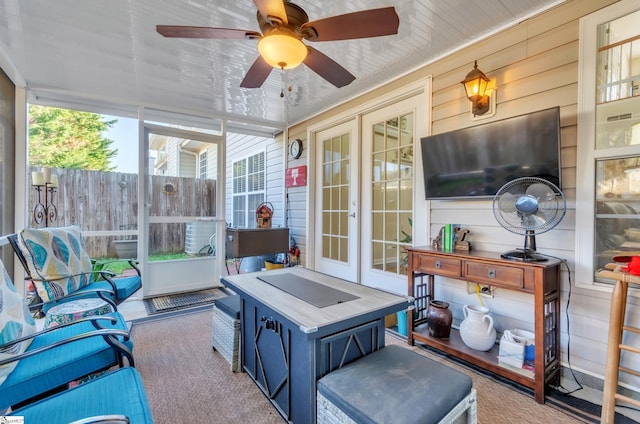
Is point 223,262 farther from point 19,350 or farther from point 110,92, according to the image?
point 19,350

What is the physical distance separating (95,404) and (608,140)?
3048 millimetres

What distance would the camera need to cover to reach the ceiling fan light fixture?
1.56 meters

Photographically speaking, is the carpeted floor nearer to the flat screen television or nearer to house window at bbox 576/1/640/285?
house window at bbox 576/1/640/285

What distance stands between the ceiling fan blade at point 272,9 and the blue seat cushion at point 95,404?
70.8 inches

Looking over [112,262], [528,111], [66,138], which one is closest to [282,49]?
[528,111]

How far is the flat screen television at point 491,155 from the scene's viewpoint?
1957mm

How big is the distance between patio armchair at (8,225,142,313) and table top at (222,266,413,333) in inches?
47.2

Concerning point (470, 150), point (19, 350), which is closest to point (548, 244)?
point (470, 150)

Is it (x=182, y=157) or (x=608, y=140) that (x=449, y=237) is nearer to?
(x=608, y=140)

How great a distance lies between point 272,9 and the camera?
1430 mm

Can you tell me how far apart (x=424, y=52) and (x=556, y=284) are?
7.13 ft

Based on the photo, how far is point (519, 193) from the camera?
81.0 inches

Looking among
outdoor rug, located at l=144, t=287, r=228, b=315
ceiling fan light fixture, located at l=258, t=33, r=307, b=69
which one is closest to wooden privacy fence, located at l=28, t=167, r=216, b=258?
outdoor rug, located at l=144, t=287, r=228, b=315

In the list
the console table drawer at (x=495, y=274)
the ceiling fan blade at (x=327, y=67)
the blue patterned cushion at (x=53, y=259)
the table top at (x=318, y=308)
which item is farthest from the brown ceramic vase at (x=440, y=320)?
the blue patterned cushion at (x=53, y=259)
